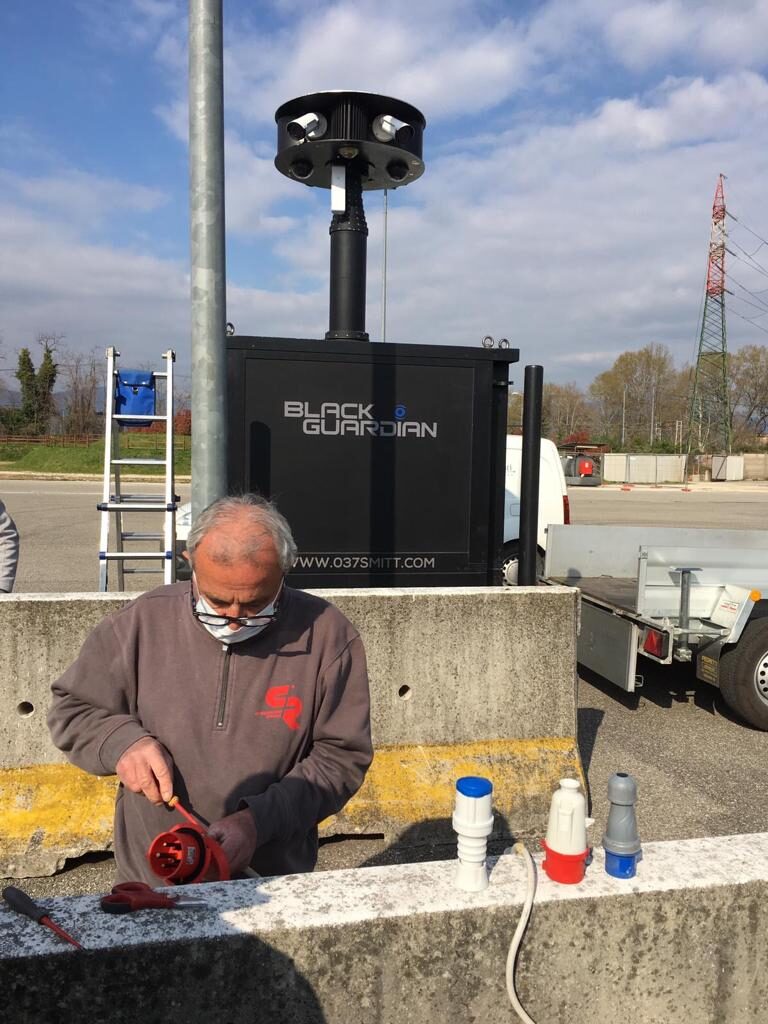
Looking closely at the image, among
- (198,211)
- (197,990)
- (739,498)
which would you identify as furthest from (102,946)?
(739,498)

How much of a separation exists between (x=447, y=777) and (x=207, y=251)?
10.0 feet

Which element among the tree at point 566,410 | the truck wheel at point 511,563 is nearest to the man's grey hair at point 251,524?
the truck wheel at point 511,563

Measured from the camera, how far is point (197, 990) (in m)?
1.82

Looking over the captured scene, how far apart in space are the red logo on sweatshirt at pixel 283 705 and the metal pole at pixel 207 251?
241 centimetres

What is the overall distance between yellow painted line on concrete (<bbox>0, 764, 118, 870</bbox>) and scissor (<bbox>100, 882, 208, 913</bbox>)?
229cm

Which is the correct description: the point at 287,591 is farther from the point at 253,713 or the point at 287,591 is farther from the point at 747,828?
the point at 747,828

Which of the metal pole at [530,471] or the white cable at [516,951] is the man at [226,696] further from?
the metal pole at [530,471]

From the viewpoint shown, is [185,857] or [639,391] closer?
[185,857]

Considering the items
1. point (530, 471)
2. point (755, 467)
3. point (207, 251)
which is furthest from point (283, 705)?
point (755, 467)

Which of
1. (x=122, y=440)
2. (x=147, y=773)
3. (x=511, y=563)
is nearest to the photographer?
(x=147, y=773)

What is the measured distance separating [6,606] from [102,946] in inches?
104

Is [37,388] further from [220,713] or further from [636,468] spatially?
[220,713]

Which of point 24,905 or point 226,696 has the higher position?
point 226,696

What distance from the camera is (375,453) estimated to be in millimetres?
5984
